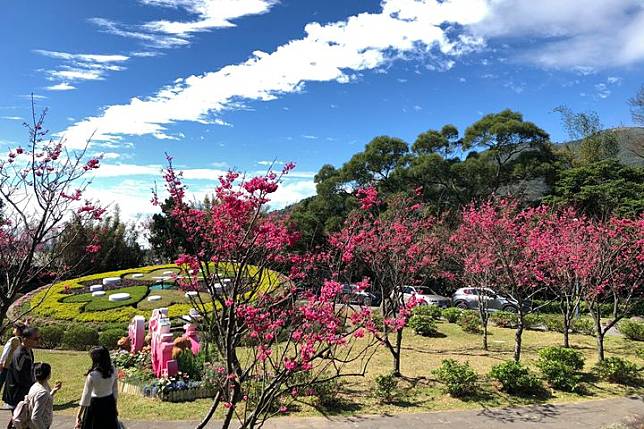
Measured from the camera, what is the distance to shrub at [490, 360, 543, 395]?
7.34 m

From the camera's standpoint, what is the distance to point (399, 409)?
21.8 feet

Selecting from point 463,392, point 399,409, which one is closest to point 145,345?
point 399,409

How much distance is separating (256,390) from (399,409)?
214 cm

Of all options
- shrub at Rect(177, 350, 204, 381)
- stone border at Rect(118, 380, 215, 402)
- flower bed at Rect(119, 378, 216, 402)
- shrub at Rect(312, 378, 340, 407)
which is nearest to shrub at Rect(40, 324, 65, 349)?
stone border at Rect(118, 380, 215, 402)

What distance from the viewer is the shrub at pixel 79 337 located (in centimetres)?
1055

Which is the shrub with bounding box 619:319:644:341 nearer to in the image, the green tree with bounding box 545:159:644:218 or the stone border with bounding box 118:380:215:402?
the green tree with bounding box 545:159:644:218

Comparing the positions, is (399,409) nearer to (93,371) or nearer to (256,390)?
(256,390)

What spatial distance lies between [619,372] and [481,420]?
3565 mm

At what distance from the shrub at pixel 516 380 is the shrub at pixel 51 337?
9.77 metres

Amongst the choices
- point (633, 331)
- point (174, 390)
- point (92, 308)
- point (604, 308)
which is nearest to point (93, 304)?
point (92, 308)

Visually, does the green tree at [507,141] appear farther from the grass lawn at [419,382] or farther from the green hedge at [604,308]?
the grass lawn at [419,382]

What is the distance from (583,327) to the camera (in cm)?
1356

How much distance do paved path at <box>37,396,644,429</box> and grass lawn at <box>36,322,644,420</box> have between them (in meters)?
0.27

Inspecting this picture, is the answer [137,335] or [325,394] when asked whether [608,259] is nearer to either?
[325,394]
